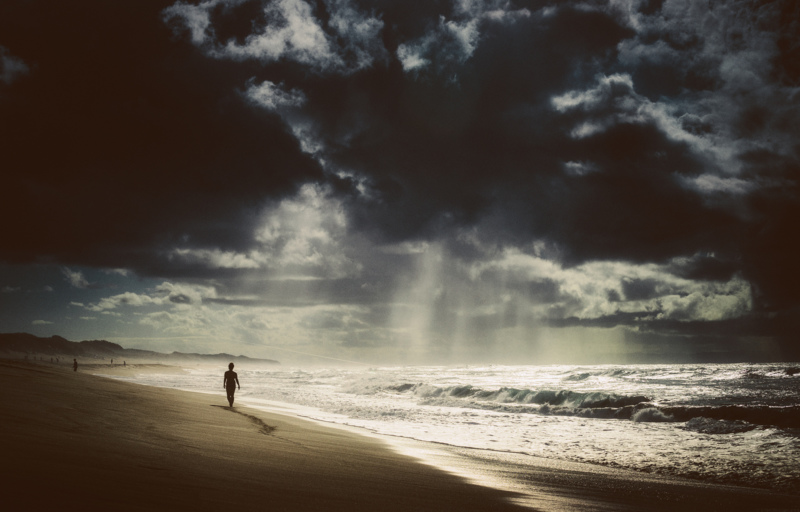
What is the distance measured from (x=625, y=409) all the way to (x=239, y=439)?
20386 mm

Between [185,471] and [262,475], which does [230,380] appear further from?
[185,471]

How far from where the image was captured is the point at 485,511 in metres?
5.91

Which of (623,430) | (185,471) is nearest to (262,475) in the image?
(185,471)

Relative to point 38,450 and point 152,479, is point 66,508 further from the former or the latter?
point 38,450

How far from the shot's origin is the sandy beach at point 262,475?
4227 mm

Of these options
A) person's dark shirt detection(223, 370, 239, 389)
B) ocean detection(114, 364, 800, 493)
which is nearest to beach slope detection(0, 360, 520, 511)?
ocean detection(114, 364, 800, 493)

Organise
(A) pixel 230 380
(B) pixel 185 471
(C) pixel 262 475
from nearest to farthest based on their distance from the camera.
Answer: (B) pixel 185 471 < (C) pixel 262 475 < (A) pixel 230 380

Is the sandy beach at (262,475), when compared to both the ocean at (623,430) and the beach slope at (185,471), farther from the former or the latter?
the ocean at (623,430)

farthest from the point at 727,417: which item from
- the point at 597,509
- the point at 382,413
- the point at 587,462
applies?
the point at 597,509

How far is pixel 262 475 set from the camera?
20.2 feet

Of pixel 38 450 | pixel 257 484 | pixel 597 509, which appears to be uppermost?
pixel 38 450

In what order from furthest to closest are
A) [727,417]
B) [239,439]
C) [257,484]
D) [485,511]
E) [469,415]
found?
[469,415], [727,417], [239,439], [485,511], [257,484]

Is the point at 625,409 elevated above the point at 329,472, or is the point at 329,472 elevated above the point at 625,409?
the point at 329,472

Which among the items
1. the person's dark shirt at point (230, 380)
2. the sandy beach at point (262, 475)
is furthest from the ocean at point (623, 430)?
the person's dark shirt at point (230, 380)
